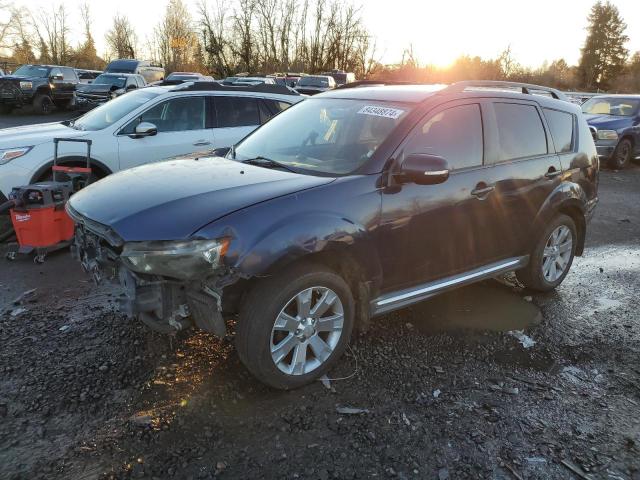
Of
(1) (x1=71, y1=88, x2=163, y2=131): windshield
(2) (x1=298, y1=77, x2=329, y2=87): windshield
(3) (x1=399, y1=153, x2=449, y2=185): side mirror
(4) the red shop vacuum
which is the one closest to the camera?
(3) (x1=399, y1=153, x2=449, y2=185): side mirror

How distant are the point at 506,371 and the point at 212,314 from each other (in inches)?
82.2

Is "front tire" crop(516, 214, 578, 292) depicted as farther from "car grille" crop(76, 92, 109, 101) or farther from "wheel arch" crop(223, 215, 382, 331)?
"car grille" crop(76, 92, 109, 101)

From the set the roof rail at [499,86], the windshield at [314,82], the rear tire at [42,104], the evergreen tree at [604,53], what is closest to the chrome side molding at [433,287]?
the roof rail at [499,86]

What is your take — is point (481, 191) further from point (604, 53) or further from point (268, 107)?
point (604, 53)

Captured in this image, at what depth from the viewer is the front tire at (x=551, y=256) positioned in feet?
15.0

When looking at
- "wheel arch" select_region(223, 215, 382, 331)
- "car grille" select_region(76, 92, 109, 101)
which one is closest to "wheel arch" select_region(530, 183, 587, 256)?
"wheel arch" select_region(223, 215, 382, 331)

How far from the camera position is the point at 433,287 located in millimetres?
3744

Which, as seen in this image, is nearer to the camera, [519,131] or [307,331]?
[307,331]

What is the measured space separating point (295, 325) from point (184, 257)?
0.79 m

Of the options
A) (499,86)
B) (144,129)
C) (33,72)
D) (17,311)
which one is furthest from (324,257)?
(33,72)

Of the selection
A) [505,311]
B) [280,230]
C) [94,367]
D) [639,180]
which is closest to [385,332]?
[505,311]

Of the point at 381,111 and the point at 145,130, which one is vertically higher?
the point at 381,111

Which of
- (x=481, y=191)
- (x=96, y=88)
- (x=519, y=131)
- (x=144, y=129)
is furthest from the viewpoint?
(x=96, y=88)

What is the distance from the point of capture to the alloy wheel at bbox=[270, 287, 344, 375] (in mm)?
3027
